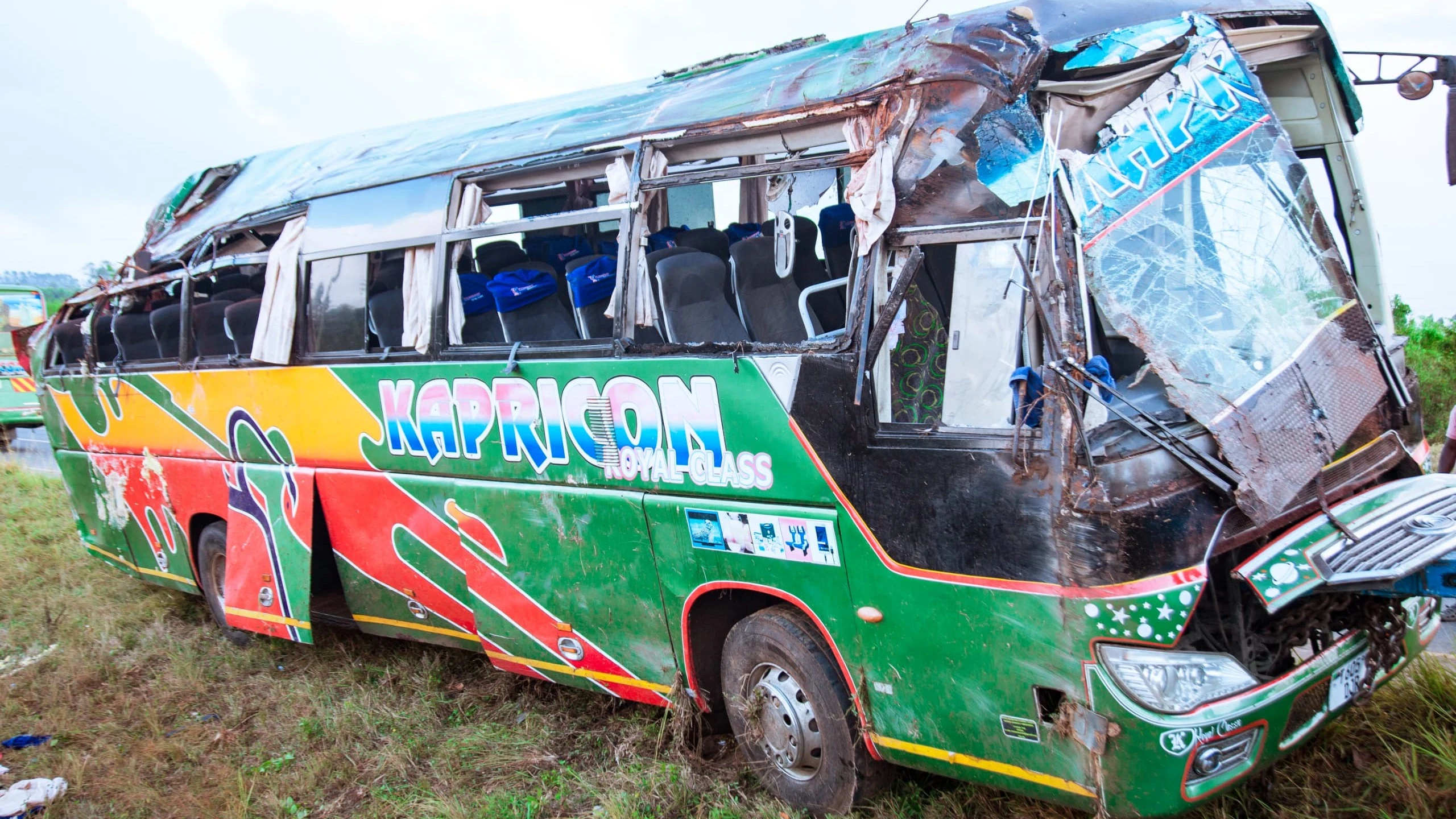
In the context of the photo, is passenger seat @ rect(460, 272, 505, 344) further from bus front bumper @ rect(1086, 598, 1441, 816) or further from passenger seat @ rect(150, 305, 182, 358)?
bus front bumper @ rect(1086, 598, 1441, 816)

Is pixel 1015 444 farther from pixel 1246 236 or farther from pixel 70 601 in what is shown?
pixel 70 601

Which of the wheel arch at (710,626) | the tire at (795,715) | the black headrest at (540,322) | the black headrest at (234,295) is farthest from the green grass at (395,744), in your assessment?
the black headrest at (234,295)

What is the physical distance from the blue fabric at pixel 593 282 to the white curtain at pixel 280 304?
6.77 feet

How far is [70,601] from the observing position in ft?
26.8

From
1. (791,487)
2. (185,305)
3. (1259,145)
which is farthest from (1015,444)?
(185,305)

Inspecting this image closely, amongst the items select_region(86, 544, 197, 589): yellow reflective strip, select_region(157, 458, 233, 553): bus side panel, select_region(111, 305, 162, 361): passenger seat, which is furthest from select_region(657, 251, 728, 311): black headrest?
select_region(86, 544, 197, 589): yellow reflective strip

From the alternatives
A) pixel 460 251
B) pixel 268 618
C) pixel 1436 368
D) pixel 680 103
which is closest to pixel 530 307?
pixel 460 251

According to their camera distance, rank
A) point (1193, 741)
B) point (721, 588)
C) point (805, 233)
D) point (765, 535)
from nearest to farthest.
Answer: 1. point (1193, 741)
2. point (765, 535)
3. point (721, 588)
4. point (805, 233)

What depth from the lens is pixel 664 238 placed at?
578cm

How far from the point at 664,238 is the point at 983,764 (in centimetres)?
353

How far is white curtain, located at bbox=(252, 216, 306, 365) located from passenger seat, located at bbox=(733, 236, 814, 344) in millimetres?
2818

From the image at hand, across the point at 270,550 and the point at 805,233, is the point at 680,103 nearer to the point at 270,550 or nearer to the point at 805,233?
the point at 805,233

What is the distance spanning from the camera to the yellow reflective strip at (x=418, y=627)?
5488 millimetres

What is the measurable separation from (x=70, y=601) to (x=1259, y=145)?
9017 millimetres
